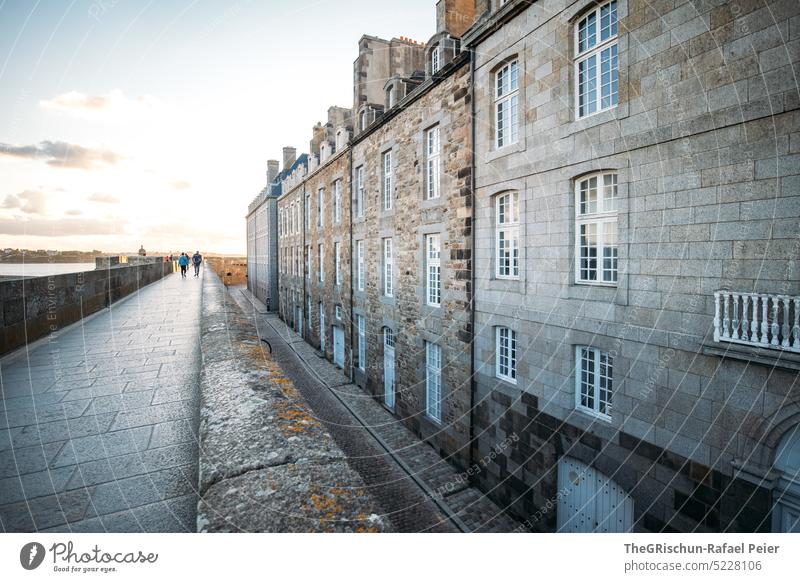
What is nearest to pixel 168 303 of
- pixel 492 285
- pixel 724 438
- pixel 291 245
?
pixel 492 285

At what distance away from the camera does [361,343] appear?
18.9 metres

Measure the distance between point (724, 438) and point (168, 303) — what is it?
50.7ft

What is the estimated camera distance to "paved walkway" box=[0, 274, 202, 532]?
2.58 metres

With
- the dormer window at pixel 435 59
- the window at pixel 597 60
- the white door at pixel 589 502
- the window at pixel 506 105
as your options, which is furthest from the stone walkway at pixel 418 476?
the dormer window at pixel 435 59

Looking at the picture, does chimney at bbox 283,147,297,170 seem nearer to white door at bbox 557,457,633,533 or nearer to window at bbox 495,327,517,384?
window at bbox 495,327,517,384

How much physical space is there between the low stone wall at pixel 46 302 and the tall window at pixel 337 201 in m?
11.1

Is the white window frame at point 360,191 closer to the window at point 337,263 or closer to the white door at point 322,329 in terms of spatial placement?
the window at point 337,263

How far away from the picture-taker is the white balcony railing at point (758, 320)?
15.8ft

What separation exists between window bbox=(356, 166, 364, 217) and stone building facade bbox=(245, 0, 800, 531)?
473 centimetres

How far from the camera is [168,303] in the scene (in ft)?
46.9

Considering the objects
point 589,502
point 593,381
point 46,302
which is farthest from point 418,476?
point 46,302

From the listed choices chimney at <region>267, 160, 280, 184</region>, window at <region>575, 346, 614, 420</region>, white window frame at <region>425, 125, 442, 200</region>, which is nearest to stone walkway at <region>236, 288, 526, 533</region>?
window at <region>575, 346, 614, 420</region>

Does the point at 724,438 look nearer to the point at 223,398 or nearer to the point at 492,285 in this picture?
the point at 492,285
